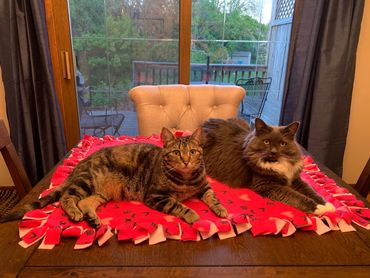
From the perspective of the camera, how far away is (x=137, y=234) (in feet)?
2.88

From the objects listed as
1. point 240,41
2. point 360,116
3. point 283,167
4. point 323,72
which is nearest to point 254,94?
point 240,41

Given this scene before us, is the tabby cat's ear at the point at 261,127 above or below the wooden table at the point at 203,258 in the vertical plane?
above

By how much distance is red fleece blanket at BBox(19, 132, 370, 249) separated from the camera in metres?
0.88

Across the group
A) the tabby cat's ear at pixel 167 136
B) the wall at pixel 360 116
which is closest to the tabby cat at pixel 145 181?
the tabby cat's ear at pixel 167 136

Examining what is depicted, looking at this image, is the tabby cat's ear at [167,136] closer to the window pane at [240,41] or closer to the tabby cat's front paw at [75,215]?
the tabby cat's front paw at [75,215]

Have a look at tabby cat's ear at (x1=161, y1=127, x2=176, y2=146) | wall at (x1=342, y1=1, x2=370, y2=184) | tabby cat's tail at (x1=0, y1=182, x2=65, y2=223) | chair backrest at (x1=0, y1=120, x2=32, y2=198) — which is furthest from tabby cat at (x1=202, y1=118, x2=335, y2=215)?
wall at (x1=342, y1=1, x2=370, y2=184)

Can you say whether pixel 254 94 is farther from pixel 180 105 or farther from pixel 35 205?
pixel 35 205

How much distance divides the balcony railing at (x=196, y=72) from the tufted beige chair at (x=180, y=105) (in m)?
0.64

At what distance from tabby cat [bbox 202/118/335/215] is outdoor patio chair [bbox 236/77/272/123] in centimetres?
142

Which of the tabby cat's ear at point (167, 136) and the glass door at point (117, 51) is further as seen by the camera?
the glass door at point (117, 51)

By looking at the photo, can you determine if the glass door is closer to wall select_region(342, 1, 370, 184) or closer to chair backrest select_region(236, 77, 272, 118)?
chair backrest select_region(236, 77, 272, 118)

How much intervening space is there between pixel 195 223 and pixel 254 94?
2.08 m

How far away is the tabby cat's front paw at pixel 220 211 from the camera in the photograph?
996mm

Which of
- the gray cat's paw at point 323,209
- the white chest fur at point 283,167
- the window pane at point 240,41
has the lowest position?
the gray cat's paw at point 323,209
